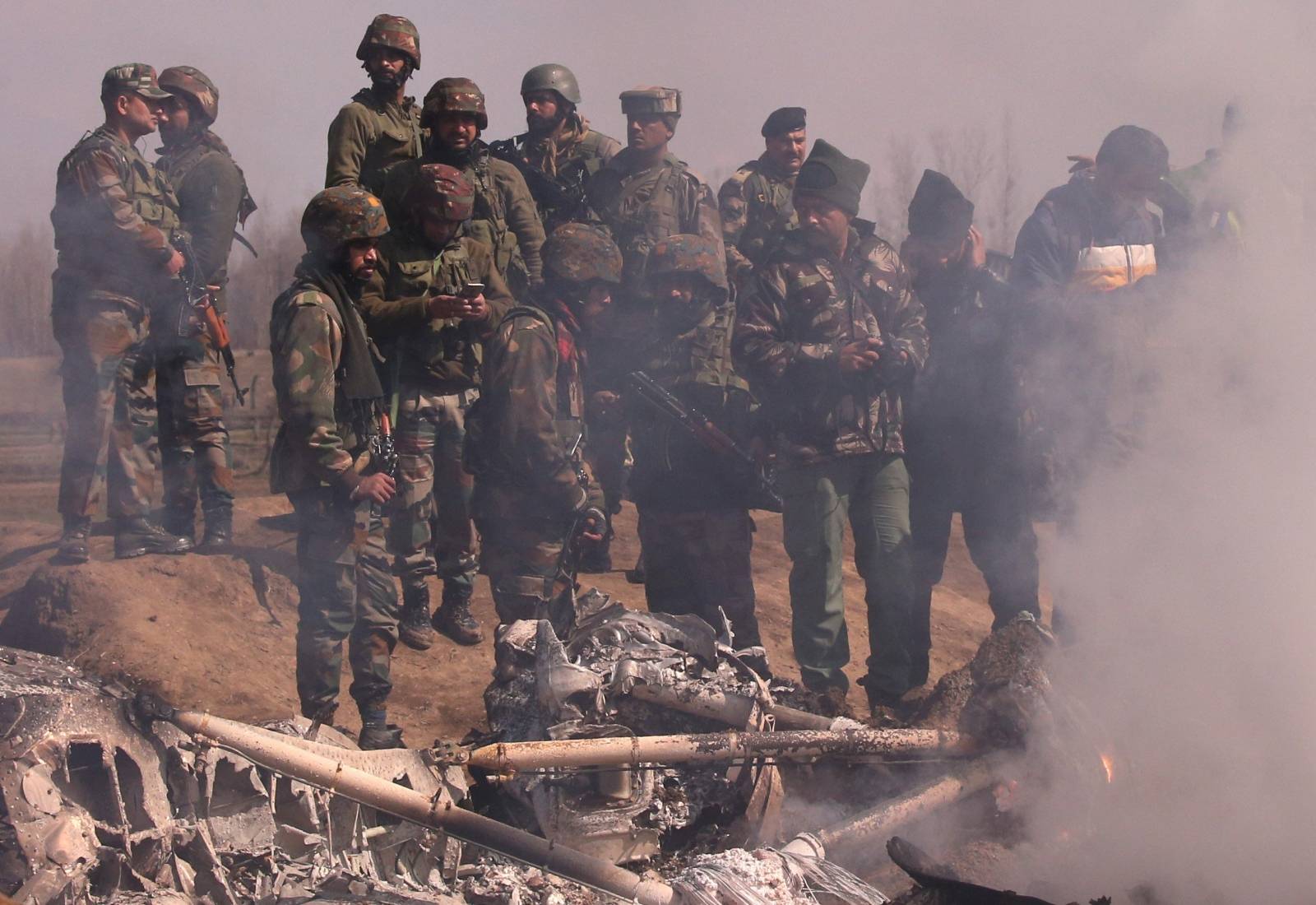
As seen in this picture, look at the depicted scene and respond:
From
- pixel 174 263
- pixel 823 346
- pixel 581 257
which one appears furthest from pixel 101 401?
pixel 823 346

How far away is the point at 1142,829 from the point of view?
4250 mm

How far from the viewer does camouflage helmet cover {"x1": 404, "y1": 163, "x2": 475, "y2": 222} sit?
510 cm

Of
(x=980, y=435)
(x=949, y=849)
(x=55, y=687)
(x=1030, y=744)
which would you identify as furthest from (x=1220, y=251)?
(x=55, y=687)

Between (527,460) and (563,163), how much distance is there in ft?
9.00

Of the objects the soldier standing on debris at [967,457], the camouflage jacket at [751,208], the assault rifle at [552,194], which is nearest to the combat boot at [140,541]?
the assault rifle at [552,194]

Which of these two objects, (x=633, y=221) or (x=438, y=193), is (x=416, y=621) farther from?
(x=633, y=221)

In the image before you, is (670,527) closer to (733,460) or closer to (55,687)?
(733,460)

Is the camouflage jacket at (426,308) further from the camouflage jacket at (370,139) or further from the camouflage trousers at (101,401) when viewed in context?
the camouflage trousers at (101,401)

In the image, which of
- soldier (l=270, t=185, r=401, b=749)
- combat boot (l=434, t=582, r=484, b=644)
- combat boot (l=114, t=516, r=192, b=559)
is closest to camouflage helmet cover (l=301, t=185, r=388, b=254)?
soldier (l=270, t=185, r=401, b=749)

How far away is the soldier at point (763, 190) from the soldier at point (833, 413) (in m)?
1.70

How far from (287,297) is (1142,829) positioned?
3.58 meters

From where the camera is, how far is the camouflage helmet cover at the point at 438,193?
16.7ft

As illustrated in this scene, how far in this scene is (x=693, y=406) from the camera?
22.4ft

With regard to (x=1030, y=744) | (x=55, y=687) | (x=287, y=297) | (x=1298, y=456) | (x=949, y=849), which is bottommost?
(x=949, y=849)
